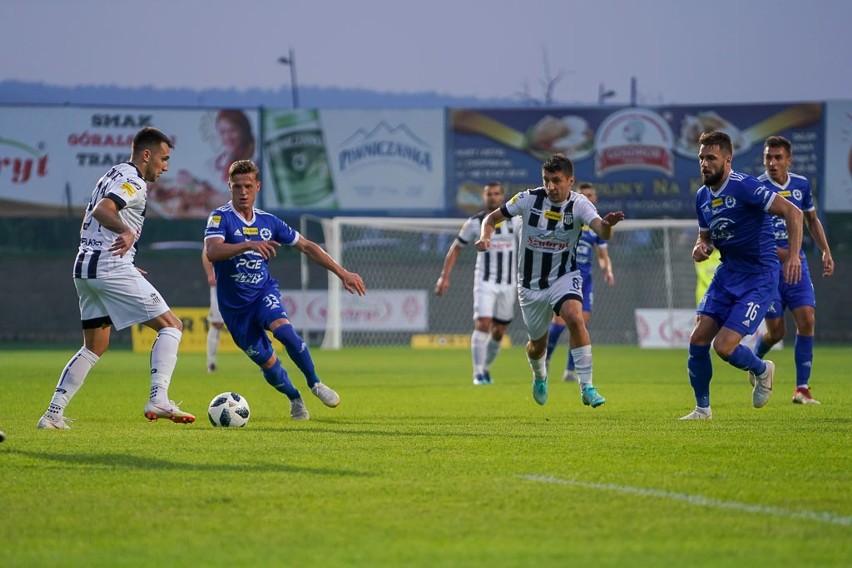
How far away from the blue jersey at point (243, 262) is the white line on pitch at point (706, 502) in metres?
4.57

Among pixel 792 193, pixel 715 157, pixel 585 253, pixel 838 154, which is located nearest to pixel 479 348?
pixel 585 253

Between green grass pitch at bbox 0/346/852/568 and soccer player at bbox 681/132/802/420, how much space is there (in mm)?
557

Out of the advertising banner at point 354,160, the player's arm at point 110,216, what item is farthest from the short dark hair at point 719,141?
the advertising banner at point 354,160

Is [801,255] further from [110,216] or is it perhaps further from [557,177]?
[110,216]

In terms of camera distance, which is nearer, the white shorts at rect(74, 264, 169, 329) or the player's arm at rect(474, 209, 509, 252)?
the white shorts at rect(74, 264, 169, 329)

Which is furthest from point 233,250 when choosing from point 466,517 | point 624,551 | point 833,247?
point 833,247

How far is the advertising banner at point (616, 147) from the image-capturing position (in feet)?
133

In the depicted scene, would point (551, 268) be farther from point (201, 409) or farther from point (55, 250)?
point (55, 250)

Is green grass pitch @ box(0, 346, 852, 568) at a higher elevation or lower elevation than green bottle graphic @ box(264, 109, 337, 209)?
lower

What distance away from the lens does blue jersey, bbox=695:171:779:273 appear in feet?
32.9

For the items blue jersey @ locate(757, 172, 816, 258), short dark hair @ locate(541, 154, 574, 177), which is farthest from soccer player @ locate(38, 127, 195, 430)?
blue jersey @ locate(757, 172, 816, 258)

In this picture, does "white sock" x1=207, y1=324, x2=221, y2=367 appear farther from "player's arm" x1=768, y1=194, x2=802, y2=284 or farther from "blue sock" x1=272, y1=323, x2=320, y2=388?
"player's arm" x1=768, y1=194, x2=802, y2=284

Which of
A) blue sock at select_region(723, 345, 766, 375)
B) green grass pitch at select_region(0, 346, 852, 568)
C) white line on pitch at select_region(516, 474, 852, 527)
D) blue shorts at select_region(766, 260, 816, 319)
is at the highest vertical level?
blue shorts at select_region(766, 260, 816, 319)

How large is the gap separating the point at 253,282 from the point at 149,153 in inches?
65.8
